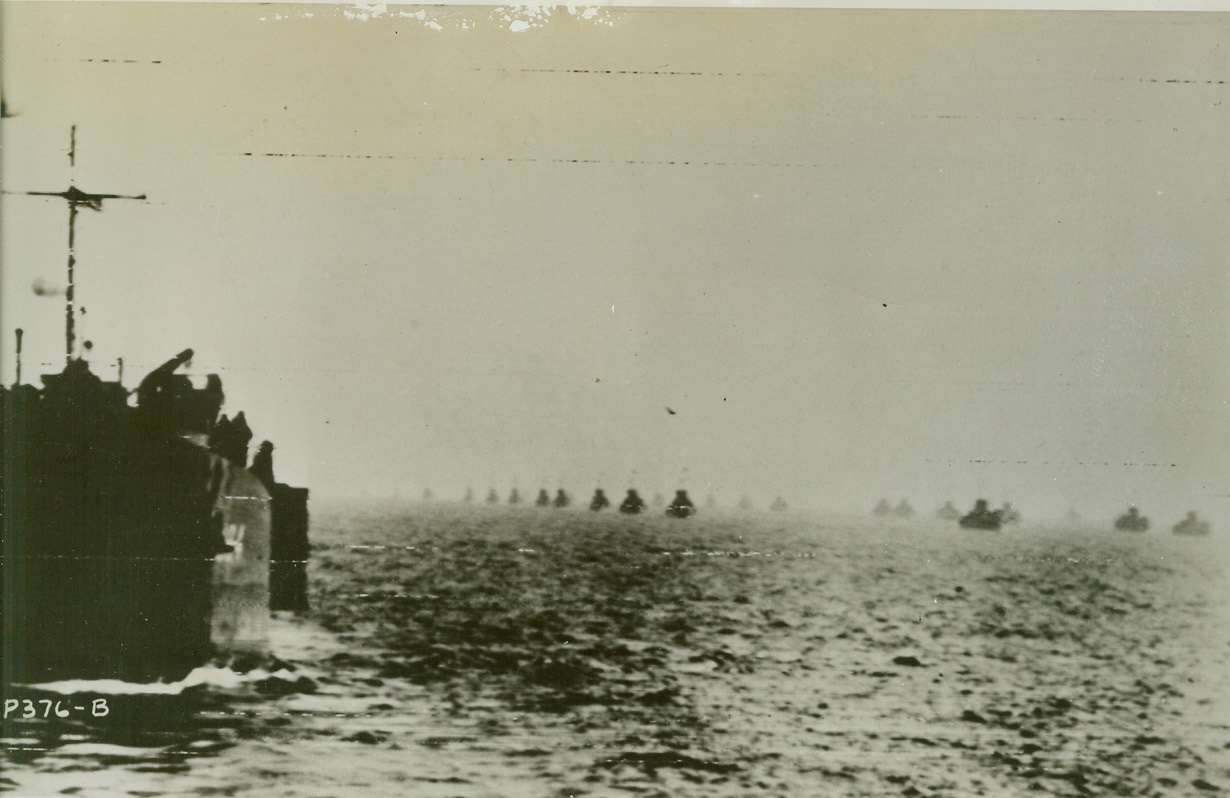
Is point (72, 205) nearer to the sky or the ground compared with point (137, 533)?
nearer to the sky

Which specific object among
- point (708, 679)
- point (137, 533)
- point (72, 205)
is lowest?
point (708, 679)

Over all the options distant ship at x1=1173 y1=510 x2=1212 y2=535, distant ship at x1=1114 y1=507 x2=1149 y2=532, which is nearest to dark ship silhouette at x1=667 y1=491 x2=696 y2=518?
distant ship at x1=1114 y1=507 x2=1149 y2=532

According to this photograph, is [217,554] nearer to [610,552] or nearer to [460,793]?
[460,793]

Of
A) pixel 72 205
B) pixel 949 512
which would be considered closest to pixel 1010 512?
pixel 949 512

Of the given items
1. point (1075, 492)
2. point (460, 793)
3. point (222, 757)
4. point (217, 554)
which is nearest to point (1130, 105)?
point (1075, 492)

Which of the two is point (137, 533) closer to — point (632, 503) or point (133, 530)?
point (133, 530)

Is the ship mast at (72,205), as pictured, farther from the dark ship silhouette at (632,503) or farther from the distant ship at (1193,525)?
the distant ship at (1193,525)
